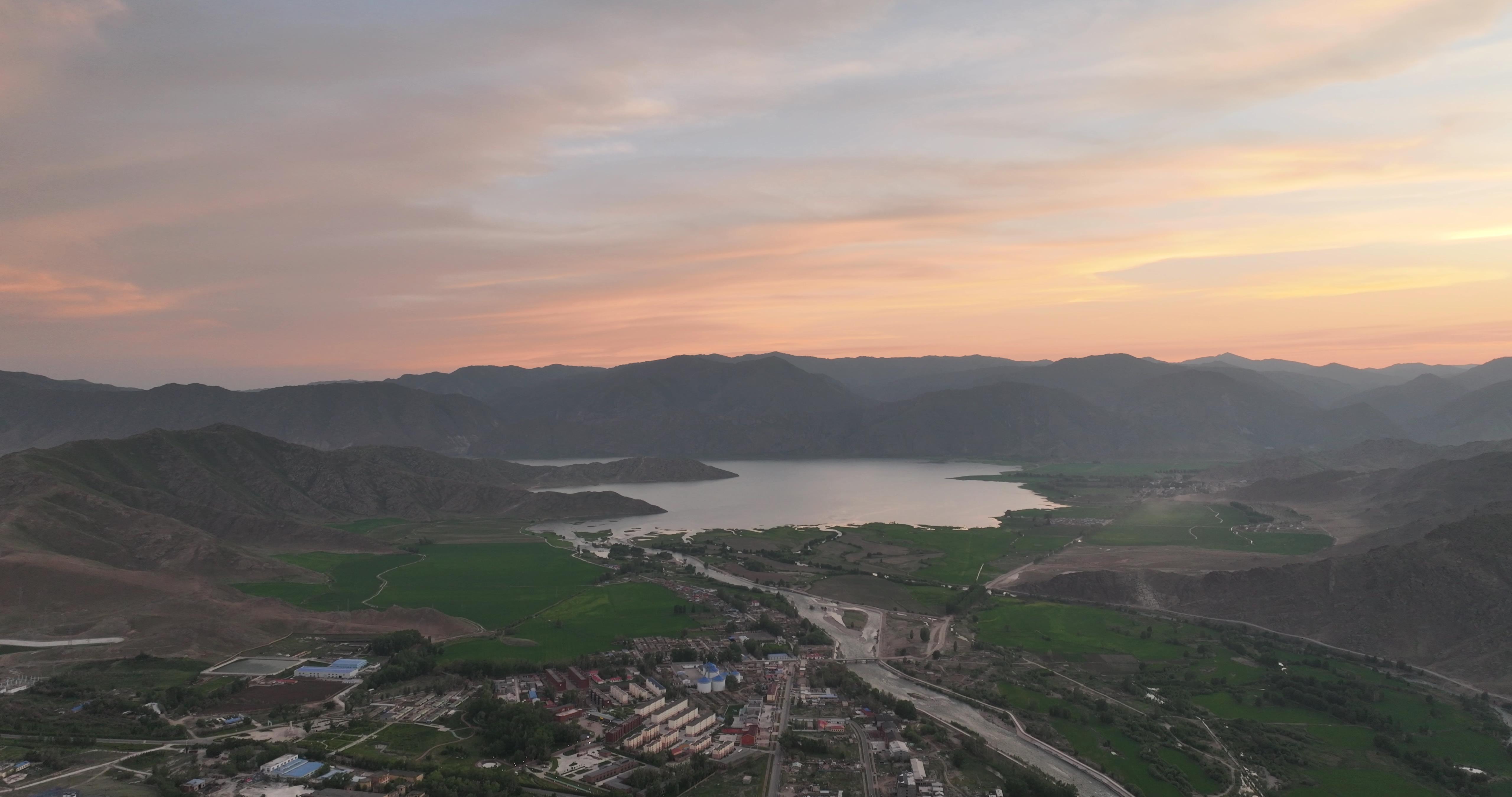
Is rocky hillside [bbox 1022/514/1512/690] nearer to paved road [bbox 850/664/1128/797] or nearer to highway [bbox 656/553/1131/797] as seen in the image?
highway [bbox 656/553/1131/797]

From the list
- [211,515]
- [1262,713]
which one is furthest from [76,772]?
[211,515]

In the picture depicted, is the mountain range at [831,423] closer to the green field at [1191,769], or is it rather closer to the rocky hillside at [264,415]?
the rocky hillside at [264,415]

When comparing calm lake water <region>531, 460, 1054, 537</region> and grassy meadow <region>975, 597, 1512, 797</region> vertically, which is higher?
calm lake water <region>531, 460, 1054, 537</region>

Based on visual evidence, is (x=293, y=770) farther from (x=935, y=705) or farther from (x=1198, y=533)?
(x=1198, y=533)

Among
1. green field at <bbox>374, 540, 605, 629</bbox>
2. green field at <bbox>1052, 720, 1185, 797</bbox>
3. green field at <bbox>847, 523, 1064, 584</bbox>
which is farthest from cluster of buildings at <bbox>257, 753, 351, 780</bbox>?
green field at <bbox>847, 523, 1064, 584</bbox>

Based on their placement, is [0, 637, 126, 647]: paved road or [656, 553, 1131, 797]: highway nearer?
[656, 553, 1131, 797]: highway

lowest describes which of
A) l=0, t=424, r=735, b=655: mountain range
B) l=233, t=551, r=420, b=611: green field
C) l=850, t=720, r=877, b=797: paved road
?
l=850, t=720, r=877, b=797: paved road

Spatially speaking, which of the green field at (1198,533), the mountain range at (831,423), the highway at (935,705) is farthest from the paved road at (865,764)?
the mountain range at (831,423)
